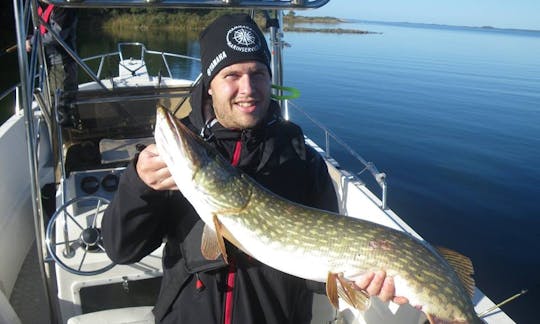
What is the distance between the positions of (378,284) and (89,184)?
8.01 ft

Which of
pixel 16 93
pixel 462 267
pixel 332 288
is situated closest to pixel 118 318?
pixel 332 288

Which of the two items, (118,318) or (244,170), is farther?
(118,318)

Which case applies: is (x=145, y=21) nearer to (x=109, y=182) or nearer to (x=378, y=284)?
(x=109, y=182)

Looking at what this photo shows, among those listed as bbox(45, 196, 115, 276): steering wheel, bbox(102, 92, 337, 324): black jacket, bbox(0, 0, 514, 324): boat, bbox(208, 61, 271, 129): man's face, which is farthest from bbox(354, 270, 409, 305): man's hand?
bbox(45, 196, 115, 276): steering wheel

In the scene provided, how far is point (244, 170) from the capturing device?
6.52ft

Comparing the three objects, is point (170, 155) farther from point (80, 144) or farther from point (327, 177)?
point (80, 144)

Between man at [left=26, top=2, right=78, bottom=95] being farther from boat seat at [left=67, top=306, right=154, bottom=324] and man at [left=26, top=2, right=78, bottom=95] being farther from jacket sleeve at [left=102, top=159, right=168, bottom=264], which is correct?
jacket sleeve at [left=102, top=159, right=168, bottom=264]

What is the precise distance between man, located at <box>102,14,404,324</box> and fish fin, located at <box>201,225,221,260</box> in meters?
0.07

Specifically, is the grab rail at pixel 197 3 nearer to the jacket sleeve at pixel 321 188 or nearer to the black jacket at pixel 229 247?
the black jacket at pixel 229 247

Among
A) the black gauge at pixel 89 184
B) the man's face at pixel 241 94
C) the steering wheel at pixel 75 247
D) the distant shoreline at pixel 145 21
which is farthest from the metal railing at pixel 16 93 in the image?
the distant shoreline at pixel 145 21

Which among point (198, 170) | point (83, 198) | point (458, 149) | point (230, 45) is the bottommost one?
point (458, 149)

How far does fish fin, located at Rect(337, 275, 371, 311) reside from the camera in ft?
6.02

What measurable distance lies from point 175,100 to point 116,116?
2.34 feet

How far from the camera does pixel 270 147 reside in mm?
1913
